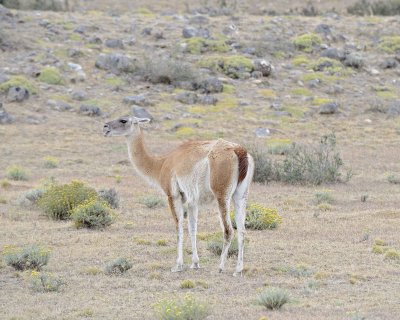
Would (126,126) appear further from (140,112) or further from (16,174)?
(140,112)

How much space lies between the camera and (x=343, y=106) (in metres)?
37.5

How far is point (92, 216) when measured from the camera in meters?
16.1

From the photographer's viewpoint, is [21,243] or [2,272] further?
[21,243]

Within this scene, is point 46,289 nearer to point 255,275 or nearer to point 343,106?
point 255,275

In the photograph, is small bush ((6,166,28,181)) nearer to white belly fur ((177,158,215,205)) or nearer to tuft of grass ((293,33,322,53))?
white belly fur ((177,158,215,205))

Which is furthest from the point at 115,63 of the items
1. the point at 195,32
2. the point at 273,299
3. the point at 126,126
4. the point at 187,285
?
the point at 273,299

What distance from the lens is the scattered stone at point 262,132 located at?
1273 inches

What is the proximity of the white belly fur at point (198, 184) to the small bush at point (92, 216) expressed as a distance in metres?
4.51

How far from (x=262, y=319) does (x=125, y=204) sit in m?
10.4

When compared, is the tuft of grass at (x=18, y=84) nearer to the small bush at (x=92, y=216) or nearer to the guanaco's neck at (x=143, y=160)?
the small bush at (x=92, y=216)

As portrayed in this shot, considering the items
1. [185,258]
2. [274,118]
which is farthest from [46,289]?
[274,118]

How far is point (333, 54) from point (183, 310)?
36191 mm

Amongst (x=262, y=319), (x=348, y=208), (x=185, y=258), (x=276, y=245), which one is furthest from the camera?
(x=348, y=208)

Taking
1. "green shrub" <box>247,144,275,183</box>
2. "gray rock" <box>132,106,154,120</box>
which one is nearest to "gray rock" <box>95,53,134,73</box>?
"gray rock" <box>132,106,154,120</box>
